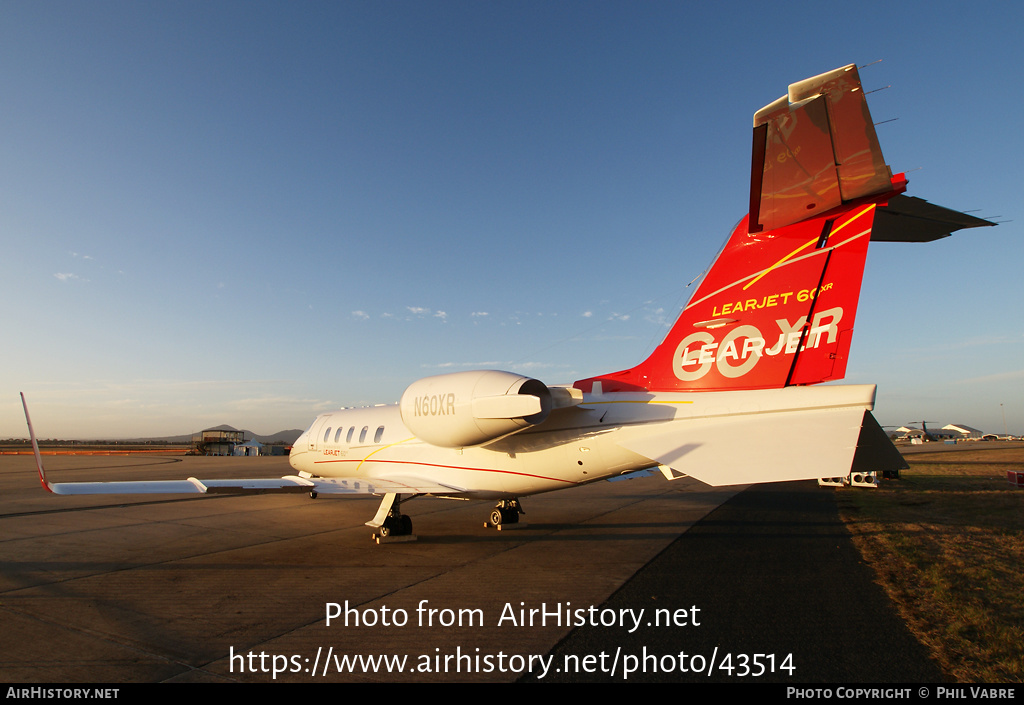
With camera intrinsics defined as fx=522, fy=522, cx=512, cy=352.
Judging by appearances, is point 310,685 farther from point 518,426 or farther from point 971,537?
point 971,537

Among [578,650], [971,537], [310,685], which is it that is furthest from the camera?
[971,537]

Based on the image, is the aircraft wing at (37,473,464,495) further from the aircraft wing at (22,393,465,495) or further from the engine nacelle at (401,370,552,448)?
the engine nacelle at (401,370,552,448)

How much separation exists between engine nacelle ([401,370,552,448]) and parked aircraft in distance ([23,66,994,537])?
0.08 ft

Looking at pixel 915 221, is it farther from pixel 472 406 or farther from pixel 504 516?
pixel 504 516

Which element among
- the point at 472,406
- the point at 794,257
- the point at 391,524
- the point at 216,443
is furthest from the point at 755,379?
the point at 216,443

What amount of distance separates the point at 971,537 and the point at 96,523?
17.4m

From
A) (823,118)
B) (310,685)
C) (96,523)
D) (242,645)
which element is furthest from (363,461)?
(823,118)

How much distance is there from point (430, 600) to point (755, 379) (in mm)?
4608

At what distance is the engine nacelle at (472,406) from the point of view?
710cm

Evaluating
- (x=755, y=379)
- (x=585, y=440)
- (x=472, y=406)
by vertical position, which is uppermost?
(x=755, y=379)

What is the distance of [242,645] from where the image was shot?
15.5ft

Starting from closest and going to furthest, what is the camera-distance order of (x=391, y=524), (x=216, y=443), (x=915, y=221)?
1. (x=915, y=221)
2. (x=391, y=524)
3. (x=216, y=443)

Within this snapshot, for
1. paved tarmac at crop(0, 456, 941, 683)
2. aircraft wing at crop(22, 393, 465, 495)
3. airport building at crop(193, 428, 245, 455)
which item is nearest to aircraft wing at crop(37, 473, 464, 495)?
→ aircraft wing at crop(22, 393, 465, 495)

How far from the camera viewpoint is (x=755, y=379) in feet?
20.5
